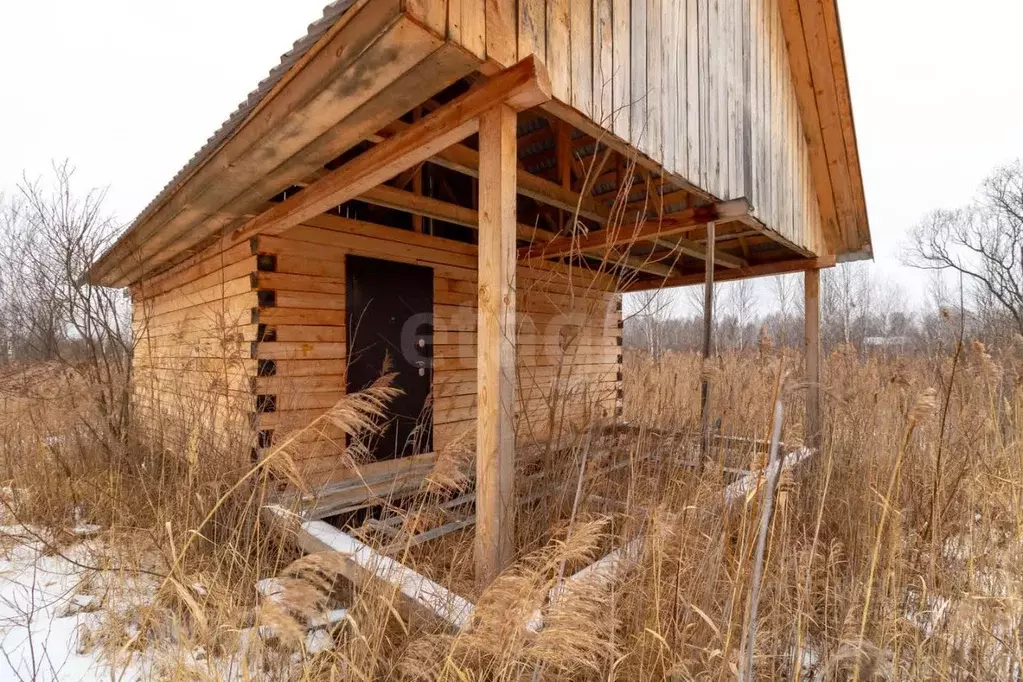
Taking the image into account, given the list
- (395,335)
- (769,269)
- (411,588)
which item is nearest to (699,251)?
(769,269)

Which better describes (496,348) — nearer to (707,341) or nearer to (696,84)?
(707,341)

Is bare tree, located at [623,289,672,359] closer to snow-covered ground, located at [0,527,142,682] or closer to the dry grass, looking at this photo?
the dry grass

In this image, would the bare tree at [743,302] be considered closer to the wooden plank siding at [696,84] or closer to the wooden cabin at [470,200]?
the wooden plank siding at [696,84]

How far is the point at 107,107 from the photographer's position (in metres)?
35.4

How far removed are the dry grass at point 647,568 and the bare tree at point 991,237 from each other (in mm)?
13966

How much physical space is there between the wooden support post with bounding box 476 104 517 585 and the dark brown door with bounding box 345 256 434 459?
229cm

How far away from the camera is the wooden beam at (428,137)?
2070 mm

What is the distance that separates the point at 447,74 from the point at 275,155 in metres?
1.41

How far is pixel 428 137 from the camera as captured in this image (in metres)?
2.44

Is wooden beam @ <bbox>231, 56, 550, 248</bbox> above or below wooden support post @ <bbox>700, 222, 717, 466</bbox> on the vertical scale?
above

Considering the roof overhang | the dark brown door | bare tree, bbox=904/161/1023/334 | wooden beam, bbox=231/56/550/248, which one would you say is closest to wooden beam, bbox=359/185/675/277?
wooden beam, bbox=231/56/550/248

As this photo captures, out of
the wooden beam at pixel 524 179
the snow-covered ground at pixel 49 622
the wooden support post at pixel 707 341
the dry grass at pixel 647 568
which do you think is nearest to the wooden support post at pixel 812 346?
the dry grass at pixel 647 568

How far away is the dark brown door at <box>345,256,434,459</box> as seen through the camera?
466cm

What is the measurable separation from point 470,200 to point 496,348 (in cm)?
396
